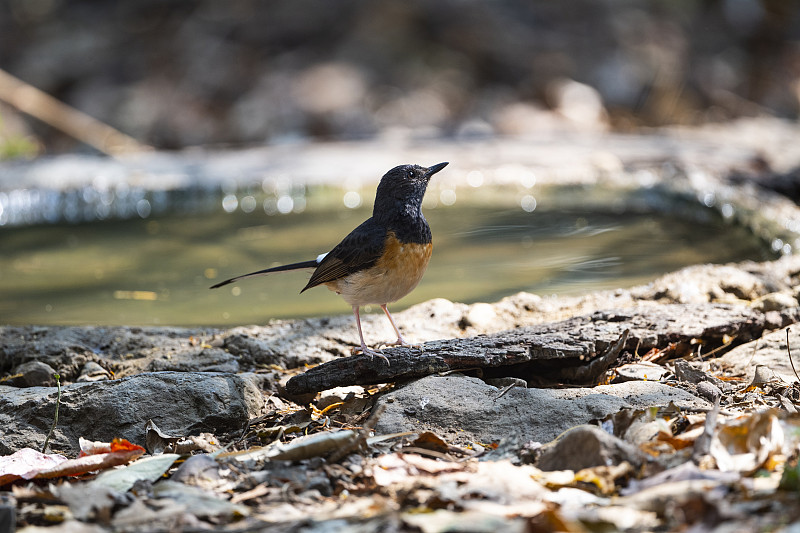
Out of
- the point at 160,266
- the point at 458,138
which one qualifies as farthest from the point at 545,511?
the point at 458,138

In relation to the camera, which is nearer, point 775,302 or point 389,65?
point 775,302

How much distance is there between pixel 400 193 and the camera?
3.94 metres

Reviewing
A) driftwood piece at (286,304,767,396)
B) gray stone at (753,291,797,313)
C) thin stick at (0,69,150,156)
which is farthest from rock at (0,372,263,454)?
thin stick at (0,69,150,156)

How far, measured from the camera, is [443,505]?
230cm

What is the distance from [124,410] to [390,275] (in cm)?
132

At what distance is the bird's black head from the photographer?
3922 mm

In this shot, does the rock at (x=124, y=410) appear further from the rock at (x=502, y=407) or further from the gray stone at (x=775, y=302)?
the gray stone at (x=775, y=302)

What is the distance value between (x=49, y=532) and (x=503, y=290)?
3.96 metres

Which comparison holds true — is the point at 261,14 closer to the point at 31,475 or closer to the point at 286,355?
the point at 286,355

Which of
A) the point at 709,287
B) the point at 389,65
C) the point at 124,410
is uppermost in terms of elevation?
the point at 389,65

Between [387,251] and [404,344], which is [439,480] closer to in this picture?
[404,344]

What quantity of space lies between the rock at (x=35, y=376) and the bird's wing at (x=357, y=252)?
1407 millimetres

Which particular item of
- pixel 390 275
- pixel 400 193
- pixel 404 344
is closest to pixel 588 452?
pixel 404 344

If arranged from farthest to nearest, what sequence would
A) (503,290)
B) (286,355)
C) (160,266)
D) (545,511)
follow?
(160,266) < (503,290) < (286,355) < (545,511)
